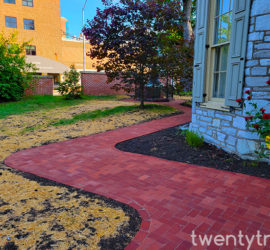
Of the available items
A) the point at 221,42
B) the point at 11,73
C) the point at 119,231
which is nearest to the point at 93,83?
the point at 11,73

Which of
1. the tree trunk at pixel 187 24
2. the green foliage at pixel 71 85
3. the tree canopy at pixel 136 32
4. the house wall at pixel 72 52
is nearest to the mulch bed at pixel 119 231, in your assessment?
the tree canopy at pixel 136 32

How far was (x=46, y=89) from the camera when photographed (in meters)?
15.2

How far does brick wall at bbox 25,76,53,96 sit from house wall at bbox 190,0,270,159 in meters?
13.3

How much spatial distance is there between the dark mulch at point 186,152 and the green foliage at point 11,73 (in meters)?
10.3

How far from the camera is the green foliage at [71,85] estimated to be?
13.0 metres

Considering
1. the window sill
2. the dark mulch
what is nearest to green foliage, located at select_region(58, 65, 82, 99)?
the dark mulch

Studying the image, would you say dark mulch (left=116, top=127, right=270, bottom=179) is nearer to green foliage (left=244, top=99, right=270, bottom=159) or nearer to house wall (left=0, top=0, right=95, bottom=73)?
green foliage (left=244, top=99, right=270, bottom=159)

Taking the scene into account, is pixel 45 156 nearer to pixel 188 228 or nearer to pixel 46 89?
pixel 188 228

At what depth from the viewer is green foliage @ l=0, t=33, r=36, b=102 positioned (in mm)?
12414

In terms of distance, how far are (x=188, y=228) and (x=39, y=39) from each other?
28.6 meters

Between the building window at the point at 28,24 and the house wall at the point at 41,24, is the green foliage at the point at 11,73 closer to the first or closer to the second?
the house wall at the point at 41,24

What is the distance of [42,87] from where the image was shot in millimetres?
15070

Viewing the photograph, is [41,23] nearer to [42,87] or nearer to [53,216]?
[42,87]

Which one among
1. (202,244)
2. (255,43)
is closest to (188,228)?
(202,244)
